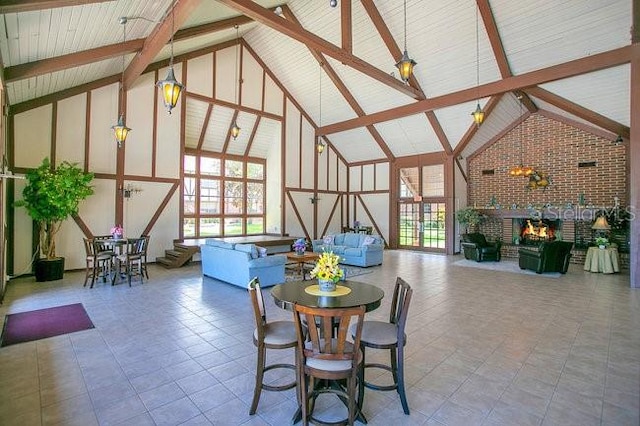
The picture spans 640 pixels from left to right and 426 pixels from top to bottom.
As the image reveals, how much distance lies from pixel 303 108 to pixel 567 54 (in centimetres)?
815

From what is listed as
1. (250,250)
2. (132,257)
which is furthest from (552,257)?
(132,257)

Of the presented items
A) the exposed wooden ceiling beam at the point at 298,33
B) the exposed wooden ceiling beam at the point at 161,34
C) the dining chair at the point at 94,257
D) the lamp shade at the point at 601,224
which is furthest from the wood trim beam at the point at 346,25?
the lamp shade at the point at 601,224

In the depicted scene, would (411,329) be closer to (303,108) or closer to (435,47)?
(435,47)

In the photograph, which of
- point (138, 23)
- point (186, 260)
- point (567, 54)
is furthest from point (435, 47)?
point (186, 260)

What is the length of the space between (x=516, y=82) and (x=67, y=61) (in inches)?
363

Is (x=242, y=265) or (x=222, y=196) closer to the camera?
(x=242, y=265)

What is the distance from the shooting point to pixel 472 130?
394 inches

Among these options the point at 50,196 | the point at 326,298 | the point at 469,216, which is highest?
the point at 50,196

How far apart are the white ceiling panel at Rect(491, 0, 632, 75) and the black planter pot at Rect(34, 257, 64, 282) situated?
1048 cm

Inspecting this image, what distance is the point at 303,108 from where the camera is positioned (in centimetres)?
1254

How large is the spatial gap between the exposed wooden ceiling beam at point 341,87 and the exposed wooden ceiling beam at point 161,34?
420 centimetres

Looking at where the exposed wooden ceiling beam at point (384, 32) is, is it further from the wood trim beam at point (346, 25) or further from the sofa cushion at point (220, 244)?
the sofa cushion at point (220, 244)

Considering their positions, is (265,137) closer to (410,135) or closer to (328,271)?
(410,135)

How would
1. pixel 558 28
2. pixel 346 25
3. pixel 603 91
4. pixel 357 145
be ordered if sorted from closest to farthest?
pixel 558 28
pixel 346 25
pixel 603 91
pixel 357 145
